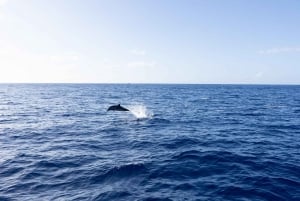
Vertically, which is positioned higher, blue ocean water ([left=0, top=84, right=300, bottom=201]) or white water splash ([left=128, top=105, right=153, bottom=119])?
white water splash ([left=128, top=105, right=153, bottom=119])

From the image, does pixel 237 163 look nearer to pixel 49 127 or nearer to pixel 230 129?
Answer: pixel 230 129

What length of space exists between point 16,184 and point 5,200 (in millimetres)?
2185

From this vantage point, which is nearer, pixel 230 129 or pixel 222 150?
pixel 222 150

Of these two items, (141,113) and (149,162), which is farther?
(141,113)

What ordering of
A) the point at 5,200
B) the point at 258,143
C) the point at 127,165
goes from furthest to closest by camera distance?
the point at 258,143, the point at 127,165, the point at 5,200

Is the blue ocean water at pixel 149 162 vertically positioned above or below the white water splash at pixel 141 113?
below

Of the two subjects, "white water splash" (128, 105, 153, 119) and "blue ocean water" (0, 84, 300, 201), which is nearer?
"blue ocean water" (0, 84, 300, 201)

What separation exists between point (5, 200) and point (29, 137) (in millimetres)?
16362

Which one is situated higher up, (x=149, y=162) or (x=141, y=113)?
(x=141, y=113)

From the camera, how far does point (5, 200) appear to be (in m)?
14.0

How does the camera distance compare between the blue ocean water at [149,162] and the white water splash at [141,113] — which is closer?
the blue ocean water at [149,162]

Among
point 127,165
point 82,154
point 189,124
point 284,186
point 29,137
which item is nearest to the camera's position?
point 284,186

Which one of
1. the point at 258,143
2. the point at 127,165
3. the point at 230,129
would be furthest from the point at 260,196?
the point at 230,129

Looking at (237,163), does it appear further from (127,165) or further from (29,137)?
(29,137)
